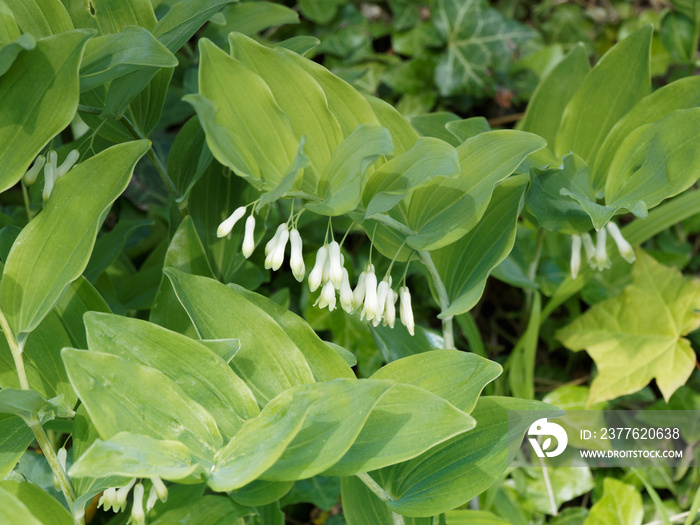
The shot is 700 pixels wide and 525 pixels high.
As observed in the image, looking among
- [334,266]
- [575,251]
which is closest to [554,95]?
[575,251]

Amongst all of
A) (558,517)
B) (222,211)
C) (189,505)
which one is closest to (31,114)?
(222,211)

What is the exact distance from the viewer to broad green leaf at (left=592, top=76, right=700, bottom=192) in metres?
1.22

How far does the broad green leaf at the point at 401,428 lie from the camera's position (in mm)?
858

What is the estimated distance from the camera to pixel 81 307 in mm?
1125

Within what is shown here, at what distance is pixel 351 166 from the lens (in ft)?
2.94

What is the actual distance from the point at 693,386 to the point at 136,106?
73.7 inches

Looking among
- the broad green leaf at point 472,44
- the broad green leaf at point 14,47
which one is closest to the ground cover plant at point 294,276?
the broad green leaf at point 14,47

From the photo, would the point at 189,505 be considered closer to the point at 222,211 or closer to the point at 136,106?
the point at 222,211

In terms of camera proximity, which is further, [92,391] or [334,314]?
[334,314]

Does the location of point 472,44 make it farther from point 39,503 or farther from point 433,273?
point 39,503

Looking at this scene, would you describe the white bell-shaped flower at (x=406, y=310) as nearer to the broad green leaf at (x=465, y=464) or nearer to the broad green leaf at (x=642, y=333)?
the broad green leaf at (x=465, y=464)

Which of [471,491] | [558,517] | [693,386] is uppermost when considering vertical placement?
[471,491]

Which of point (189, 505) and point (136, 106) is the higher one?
point (136, 106)

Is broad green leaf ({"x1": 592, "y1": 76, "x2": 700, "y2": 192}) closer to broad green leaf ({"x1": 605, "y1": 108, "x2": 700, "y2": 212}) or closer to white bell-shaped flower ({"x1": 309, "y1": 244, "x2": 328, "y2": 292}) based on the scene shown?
broad green leaf ({"x1": 605, "y1": 108, "x2": 700, "y2": 212})
